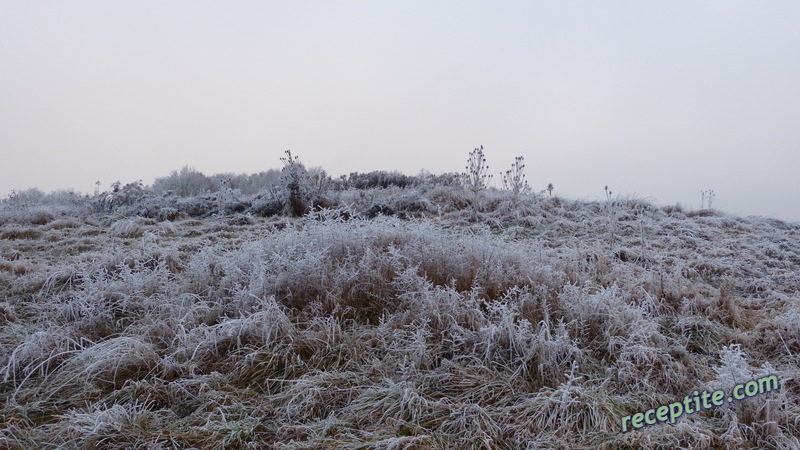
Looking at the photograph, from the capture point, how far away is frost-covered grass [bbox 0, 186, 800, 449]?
99.0 inches

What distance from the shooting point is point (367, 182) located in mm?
15664

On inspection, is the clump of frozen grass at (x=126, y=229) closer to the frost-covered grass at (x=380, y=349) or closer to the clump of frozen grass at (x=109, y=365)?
the frost-covered grass at (x=380, y=349)

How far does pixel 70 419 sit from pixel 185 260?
139 inches

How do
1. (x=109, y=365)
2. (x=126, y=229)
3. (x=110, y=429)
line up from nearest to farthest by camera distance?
(x=110, y=429)
(x=109, y=365)
(x=126, y=229)

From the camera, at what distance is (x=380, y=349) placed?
132 inches

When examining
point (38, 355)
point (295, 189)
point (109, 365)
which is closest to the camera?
point (109, 365)

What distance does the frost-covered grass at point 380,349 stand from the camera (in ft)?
8.25

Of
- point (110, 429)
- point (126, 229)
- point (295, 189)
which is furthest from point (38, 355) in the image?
point (295, 189)

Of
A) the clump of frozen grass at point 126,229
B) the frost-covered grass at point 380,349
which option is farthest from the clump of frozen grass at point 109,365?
the clump of frozen grass at point 126,229

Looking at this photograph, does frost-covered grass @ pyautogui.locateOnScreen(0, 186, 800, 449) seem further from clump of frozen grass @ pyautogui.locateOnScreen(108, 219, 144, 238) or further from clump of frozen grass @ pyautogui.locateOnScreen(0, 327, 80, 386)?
clump of frozen grass @ pyautogui.locateOnScreen(108, 219, 144, 238)

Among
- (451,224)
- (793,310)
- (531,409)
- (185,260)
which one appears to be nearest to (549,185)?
(451,224)

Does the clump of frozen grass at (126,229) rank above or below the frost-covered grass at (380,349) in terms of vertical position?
above

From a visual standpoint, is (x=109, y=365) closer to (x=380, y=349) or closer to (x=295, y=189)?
(x=380, y=349)

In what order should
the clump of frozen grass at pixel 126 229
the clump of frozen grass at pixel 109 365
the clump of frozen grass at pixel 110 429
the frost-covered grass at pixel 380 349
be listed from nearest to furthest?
the clump of frozen grass at pixel 110 429 < the frost-covered grass at pixel 380 349 < the clump of frozen grass at pixel 109 365 < the clump of frozen grass at pixel 126 229
